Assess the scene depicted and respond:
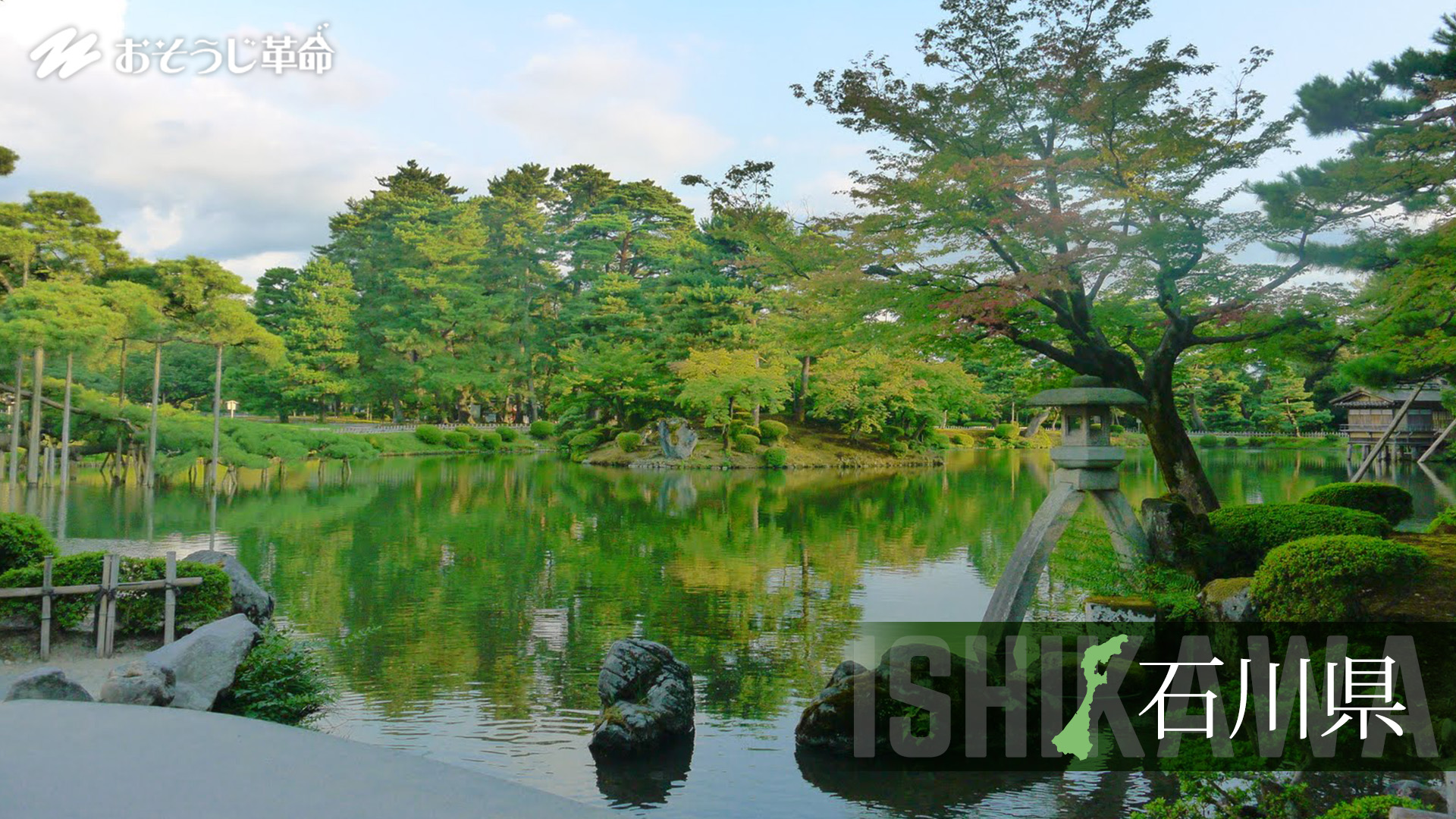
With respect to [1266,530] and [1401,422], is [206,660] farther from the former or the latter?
[1401,422]

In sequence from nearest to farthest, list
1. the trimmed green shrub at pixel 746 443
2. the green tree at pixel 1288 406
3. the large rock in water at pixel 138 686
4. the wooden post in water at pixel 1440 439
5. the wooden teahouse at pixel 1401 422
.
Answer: the large rock in water at pixel 138 686 < the wooden post in water at pixel 1440 439 < the wooden teahouse at pixel 1401 422 < the trimmed green shrub at pixel 746 443 < the green tree at pixel 1288 406

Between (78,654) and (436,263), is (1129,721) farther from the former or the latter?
(436,263)

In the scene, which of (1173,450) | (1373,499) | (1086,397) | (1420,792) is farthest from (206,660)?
(1373,499)

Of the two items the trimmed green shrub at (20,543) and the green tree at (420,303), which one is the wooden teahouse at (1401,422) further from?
the green tree at (420,303)

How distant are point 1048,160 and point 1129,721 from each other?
539 centimetres

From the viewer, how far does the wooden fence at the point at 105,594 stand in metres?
7.23

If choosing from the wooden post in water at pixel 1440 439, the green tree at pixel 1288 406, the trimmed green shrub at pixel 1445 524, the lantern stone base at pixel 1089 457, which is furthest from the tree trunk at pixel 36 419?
the green tree at pixel 1288 406

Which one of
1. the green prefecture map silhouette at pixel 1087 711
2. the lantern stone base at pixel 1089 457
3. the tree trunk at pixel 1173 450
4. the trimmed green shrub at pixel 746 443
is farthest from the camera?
the trimmed green shrub at pixel 746 443

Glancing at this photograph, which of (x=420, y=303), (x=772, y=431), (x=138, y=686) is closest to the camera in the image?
(x=138, y=686)

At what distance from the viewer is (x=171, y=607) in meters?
7.46

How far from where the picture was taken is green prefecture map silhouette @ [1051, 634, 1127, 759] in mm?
5879

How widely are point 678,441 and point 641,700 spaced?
24872 mm

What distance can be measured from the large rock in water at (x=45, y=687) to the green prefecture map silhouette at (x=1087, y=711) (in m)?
6.05

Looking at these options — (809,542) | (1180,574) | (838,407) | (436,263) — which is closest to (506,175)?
(436,263)
